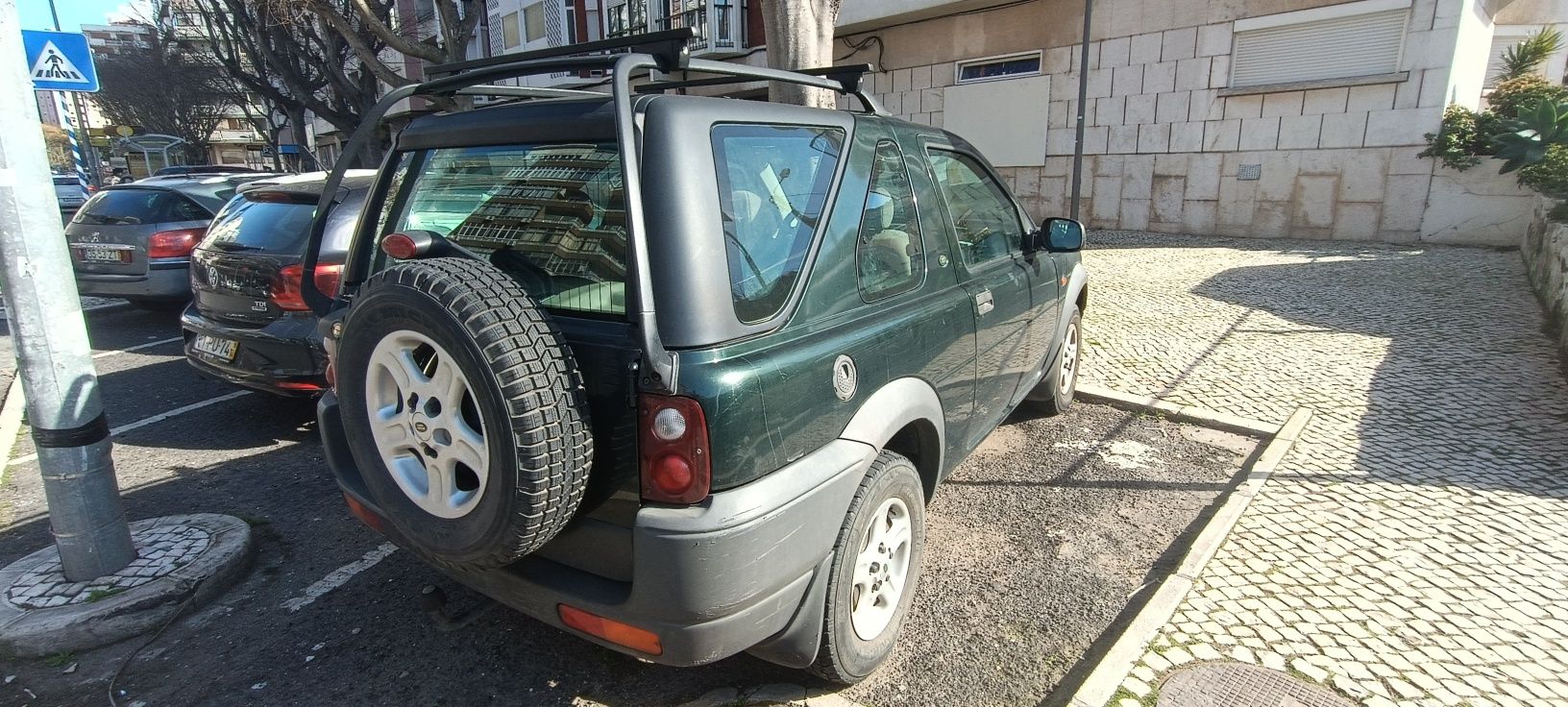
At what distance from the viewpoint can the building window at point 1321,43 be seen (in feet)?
35.7

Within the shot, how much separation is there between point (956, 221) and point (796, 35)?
13.6 ft

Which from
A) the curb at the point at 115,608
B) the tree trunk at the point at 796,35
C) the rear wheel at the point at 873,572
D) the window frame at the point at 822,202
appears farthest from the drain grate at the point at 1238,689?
the tree trunk at the point at 796,35

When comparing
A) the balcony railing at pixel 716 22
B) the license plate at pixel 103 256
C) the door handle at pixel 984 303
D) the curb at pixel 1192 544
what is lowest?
the curb at pixel 1192 544

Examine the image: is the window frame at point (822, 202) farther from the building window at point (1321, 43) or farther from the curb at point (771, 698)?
the building window at point (1321, 43)

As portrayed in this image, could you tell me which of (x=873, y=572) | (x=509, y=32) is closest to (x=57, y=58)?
(x=873, y=572)

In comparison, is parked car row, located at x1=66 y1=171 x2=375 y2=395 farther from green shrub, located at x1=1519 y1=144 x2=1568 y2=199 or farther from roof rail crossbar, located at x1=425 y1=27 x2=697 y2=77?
green shrub, located at x1=1519 y1=144 x2=1568 y2=199

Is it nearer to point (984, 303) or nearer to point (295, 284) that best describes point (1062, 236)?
point (984, 303)

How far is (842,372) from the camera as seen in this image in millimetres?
2357

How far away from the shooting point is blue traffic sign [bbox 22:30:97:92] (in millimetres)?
6855

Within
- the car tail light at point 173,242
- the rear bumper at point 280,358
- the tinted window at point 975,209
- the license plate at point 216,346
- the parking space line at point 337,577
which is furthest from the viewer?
the car tail light at point 173,242

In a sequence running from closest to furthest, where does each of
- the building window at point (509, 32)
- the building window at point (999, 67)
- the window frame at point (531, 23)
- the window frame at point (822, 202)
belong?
the window frame at point (822, 202)
the building window at point (999, 67)
the window frame at point (531, 23)
the building window at point (509, 32)

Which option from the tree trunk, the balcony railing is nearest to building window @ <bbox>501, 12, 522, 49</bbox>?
the balcony railing

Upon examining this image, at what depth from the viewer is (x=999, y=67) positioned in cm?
1510

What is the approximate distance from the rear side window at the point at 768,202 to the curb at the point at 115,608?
104 inches
